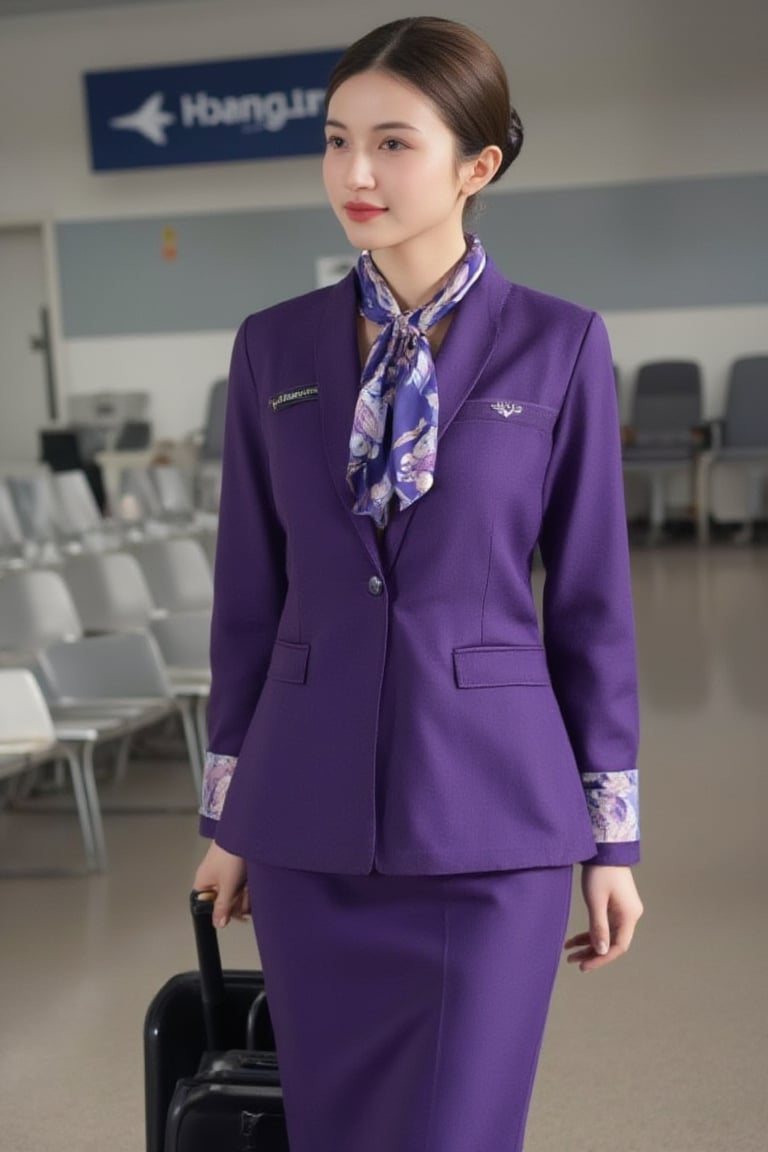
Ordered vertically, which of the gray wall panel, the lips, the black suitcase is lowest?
the black suitcase

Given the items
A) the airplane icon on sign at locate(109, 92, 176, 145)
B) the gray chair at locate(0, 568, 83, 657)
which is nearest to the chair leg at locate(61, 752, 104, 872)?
the gray chair at locate(0, 568, 83, 657)

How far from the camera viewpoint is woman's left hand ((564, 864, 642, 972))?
1.65m

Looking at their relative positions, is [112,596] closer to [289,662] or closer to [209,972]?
[209,972]

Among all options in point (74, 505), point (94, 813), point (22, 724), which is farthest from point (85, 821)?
point (74, 505)

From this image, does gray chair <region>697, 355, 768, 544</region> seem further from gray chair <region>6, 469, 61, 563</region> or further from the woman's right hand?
the woman's right hand

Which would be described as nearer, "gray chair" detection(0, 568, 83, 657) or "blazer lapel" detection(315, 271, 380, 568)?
"blazer lapel" detection(315, 271, 380, 568)

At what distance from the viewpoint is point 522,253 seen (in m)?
13.1

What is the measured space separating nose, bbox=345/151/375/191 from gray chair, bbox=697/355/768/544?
11.2 m

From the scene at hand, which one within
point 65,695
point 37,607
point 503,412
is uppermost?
point 503,412

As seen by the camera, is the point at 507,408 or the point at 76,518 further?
the point at 76,518

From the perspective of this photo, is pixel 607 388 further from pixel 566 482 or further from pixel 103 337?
Answer: pixel 103 337

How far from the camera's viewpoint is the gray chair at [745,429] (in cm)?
1256

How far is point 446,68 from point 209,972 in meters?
1.00

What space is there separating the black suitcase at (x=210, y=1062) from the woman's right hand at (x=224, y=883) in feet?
0.11
